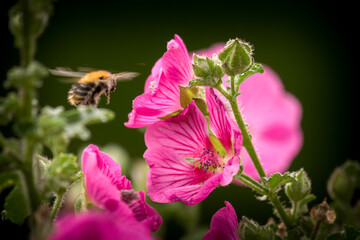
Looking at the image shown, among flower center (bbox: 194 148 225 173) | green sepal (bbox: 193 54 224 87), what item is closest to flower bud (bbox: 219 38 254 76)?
green sepal (bbox: 193 54 224 87)

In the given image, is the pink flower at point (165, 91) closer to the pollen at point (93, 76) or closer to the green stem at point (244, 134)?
the green stem at point (244, 134)

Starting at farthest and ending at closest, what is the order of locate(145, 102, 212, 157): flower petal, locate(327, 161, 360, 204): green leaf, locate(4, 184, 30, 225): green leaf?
locate(327, 161, 360, 204): green leaf, locate(145, 102, 212, 157): flower petal, locate(4, 184, 30, 225): green leaf

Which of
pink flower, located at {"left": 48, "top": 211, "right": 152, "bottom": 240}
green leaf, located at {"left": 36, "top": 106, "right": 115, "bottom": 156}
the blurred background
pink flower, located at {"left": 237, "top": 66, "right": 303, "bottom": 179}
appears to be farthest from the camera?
the blurred background

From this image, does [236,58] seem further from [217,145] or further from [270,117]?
[270,117]

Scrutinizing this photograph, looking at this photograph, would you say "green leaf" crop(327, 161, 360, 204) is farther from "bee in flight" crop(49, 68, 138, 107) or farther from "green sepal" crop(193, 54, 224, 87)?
"bee in flight" crop(49, 68, 138, 107)

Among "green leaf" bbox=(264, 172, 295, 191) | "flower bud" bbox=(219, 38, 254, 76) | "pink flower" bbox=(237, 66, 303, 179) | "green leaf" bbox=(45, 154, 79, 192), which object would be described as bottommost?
"pink flower" bbox=(237, 66, 303, 179)

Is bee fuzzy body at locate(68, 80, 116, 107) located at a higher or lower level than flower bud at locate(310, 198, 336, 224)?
higher
